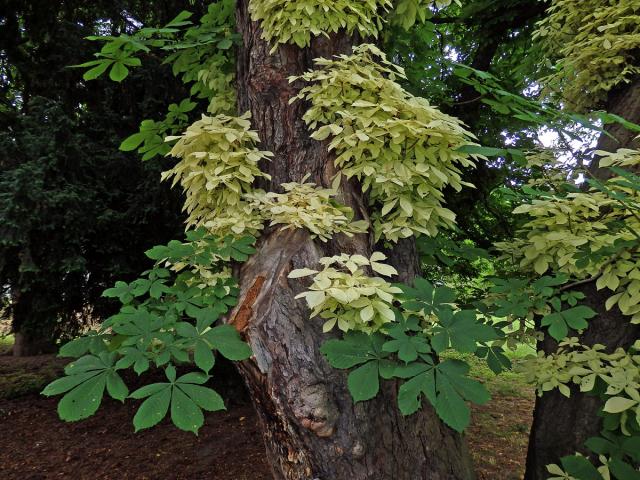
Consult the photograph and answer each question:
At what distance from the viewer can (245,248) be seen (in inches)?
59.6

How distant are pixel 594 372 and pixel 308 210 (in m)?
1.21

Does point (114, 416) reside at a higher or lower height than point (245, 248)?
lower

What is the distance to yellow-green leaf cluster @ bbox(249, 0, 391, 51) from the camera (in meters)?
1.68

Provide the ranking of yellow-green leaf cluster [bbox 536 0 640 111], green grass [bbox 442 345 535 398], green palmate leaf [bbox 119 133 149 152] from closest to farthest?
yellow-green leaf cluster [bbox 536 0 640 111]
green palmate leaf [bbox 119 133 149 152]
green grass [bbox 442 345 535 398]

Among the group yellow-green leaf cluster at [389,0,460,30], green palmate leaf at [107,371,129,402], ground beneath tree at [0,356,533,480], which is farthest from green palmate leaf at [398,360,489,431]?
ground beneath tree at [0,356,533,480]

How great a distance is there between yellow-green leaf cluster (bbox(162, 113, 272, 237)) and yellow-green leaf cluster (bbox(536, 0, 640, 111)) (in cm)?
171

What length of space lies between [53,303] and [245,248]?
3089 millimetres

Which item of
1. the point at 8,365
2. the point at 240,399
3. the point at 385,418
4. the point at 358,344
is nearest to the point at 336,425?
the point at 385,418

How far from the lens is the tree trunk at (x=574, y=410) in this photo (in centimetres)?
161

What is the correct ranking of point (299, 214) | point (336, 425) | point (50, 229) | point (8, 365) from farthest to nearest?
1. point (8, 365)
2. point (50, 229)
3. point (299, 214)
4. point (336, 425)

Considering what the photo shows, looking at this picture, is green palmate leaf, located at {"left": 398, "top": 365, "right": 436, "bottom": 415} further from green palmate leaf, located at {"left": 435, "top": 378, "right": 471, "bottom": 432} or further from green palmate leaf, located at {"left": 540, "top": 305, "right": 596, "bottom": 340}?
green palmate leaf, located at {"left": 540, "top": 305, "right": 596, "bottom": 340}

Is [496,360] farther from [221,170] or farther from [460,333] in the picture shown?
[221,170]

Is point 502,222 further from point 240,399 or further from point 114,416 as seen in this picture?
point 114,416

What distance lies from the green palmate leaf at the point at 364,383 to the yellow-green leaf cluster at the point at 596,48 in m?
1.90
